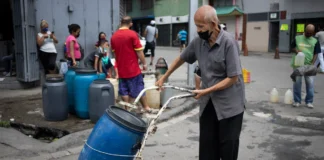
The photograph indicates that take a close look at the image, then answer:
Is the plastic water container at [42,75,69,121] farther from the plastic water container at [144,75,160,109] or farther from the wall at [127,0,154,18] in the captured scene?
the wall at [127,0,154,18]

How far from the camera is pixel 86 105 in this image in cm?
566

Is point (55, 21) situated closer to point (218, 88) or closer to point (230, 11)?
point (218, 88)

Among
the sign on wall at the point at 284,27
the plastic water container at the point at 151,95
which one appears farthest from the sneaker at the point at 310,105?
the sign on wall at the point at 284,27

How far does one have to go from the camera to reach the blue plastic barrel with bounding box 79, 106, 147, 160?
8.44 ft

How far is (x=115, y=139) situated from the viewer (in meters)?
2.57

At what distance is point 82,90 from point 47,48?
312 cm

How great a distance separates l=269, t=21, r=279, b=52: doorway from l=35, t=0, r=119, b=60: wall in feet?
58.2

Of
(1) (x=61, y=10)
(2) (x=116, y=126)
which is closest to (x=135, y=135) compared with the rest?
(2) (x=116, y=126)

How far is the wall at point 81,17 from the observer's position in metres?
8.84

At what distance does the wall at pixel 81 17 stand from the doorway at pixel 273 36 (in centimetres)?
→ 1775

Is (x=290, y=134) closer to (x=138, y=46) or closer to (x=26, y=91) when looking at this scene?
(x=138, y=46)

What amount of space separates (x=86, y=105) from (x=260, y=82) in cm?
629

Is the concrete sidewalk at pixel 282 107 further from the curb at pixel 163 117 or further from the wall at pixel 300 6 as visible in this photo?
the wall at pixel 300 6

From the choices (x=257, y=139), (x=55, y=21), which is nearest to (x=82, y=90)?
(x=257, y=139)
